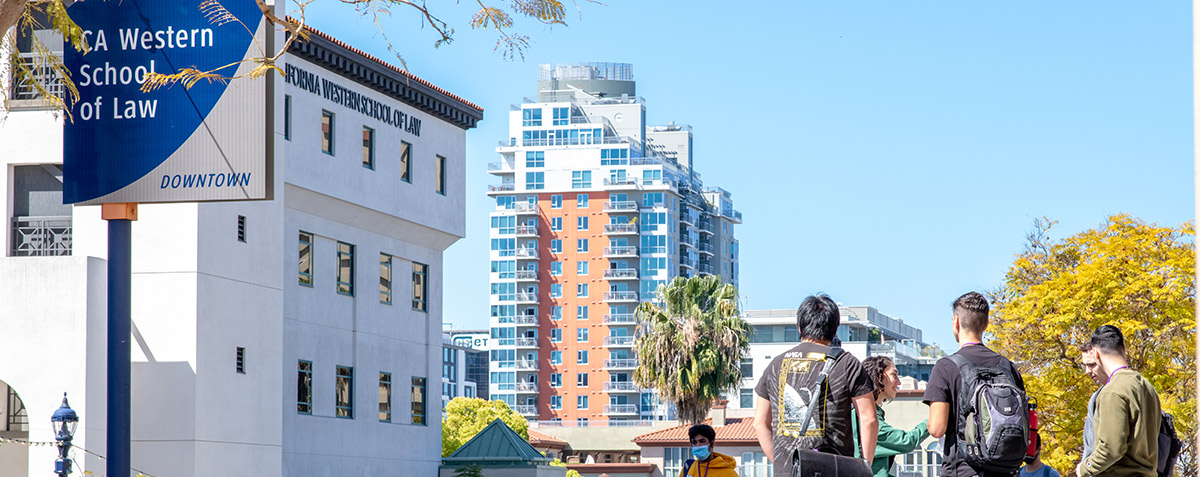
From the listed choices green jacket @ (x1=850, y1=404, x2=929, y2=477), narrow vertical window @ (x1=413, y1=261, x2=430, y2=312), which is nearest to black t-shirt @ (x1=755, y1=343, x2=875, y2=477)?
green jacket @ (x1=850, y1=404, x2=929, y2=477)

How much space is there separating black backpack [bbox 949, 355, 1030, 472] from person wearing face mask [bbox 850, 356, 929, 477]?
102cm

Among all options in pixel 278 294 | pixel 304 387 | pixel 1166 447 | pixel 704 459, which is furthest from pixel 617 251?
pixel 1166 447

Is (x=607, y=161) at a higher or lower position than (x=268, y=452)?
higher

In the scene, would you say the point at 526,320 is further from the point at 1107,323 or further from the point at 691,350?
the point at 1107,323

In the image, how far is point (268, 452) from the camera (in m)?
29.4

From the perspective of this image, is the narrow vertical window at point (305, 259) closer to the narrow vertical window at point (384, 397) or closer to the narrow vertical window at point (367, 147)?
the narrow vertical window at point (367, 147)

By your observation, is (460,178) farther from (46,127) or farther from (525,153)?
(525,153)

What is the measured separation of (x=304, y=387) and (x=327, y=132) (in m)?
6.00

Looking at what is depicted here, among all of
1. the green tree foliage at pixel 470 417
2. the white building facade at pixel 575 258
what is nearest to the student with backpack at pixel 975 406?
the green tree foliage at pixel 470 417

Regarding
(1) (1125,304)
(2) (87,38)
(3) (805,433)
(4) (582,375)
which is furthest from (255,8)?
(4) (582,375)

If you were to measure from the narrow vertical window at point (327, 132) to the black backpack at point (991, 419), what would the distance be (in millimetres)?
28111

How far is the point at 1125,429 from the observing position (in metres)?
8.65

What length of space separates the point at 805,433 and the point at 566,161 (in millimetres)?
136659

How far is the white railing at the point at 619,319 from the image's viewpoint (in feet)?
461
